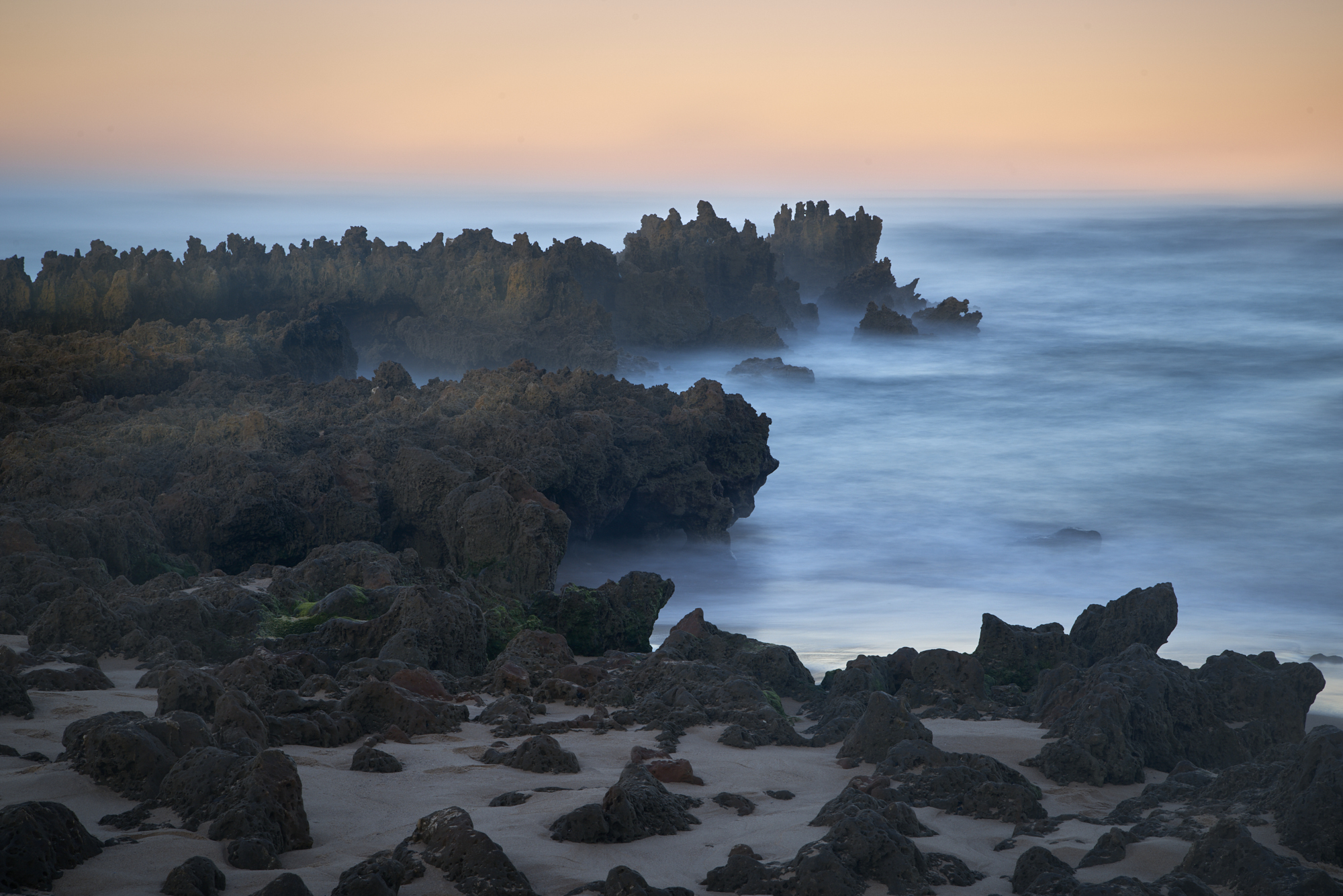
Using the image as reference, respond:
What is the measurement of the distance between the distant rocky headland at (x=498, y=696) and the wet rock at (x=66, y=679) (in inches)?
0.7

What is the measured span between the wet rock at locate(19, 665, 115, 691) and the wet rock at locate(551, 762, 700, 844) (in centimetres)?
258

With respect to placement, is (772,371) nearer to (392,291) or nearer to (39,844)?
(392,291)

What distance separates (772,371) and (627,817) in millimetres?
20674

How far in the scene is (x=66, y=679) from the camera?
4996mm

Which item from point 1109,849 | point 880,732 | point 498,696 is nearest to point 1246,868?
point 1109,849

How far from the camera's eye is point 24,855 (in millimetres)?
2939

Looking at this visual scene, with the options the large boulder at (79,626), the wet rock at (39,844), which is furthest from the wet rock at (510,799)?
the large boulder at (79,626)

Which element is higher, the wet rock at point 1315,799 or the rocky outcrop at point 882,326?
the rocky outcrop at point 882,326

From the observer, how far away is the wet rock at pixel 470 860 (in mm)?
3201

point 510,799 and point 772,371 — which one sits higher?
point 772,371

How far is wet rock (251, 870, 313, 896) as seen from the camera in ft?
9.62

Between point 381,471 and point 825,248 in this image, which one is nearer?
point 381,471

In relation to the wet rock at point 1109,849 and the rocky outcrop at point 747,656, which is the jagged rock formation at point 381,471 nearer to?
the rocky outcrop at point 747,656

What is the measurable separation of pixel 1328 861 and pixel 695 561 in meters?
9.59
